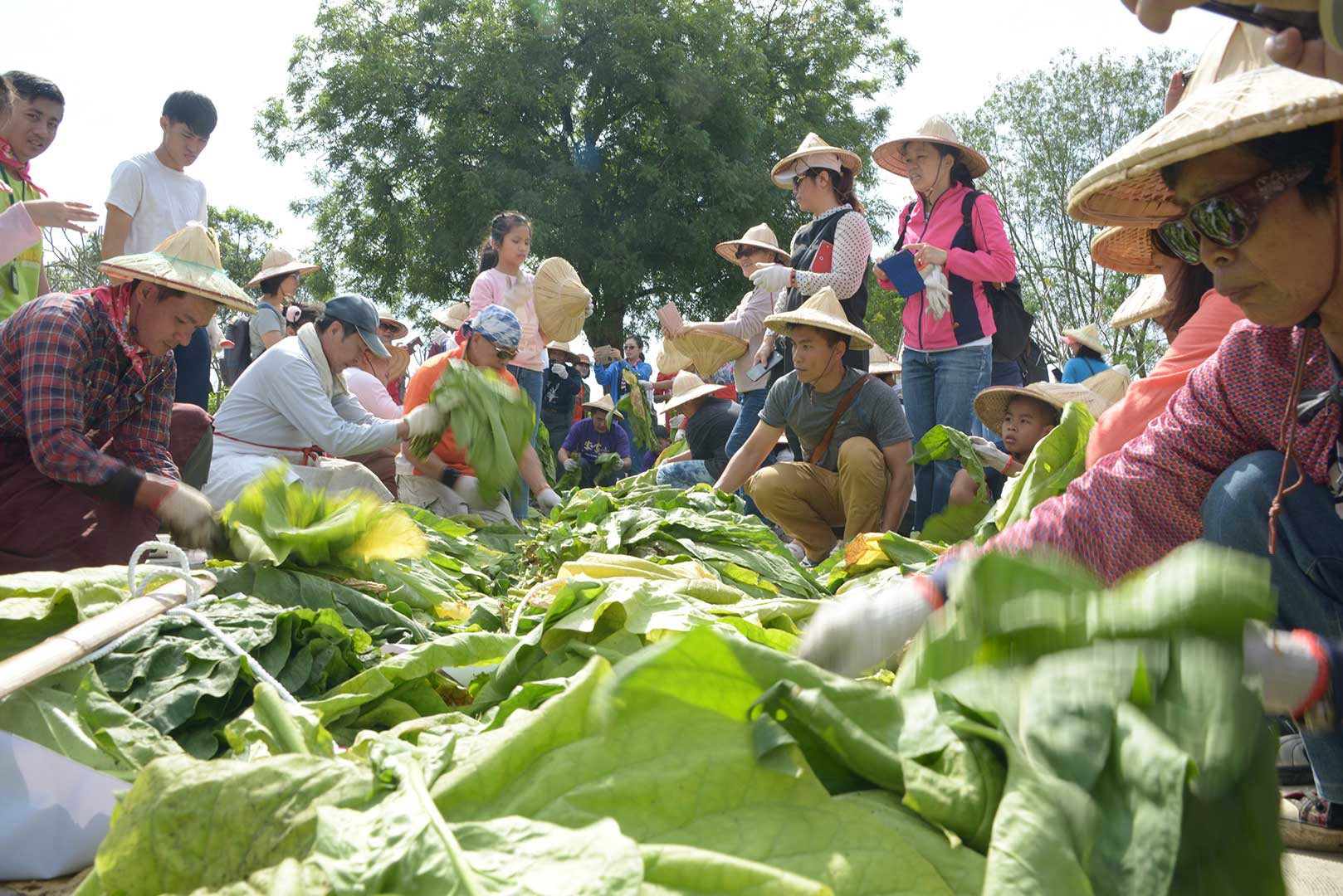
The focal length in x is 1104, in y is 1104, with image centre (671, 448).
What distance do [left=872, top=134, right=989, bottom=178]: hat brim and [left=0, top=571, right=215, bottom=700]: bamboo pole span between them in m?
4.11

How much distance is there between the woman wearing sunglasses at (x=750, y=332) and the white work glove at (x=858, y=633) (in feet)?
15.0

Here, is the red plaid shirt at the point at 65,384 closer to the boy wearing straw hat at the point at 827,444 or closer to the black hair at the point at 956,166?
the boy wearing straw hat at the point at 827,444

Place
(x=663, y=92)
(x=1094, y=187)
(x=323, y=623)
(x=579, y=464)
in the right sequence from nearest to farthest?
(x=1094, y=187)
(x=323, y=623)
(x=579, y=464)
(x=663, y=92)

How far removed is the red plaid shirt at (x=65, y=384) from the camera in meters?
3.25

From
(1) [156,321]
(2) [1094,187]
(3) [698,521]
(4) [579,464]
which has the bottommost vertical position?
(4) [579,464]

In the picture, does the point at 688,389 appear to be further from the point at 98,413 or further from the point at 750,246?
the point at 98,413

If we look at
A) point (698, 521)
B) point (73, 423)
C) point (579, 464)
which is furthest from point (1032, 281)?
point (73, 423)

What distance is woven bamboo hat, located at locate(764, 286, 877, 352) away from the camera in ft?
17.5

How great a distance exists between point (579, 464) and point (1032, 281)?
1707 cm

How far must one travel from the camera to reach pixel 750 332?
6.95 meters

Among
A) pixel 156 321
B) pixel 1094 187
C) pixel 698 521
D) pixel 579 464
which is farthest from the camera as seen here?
pixel 579 464

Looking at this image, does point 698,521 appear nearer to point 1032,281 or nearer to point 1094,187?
point 1094,187

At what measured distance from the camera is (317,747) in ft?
5.12

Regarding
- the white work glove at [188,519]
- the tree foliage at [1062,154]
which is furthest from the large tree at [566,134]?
the white work glove at [188,519]
